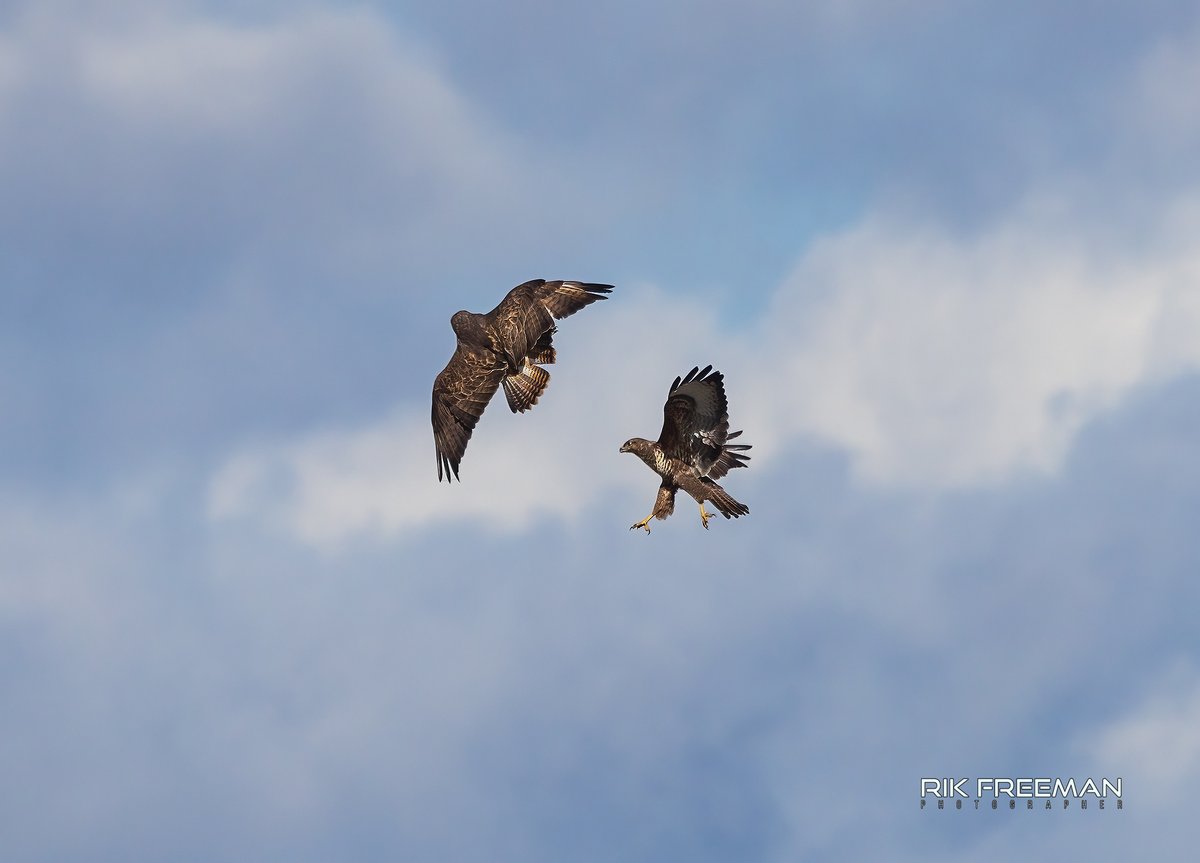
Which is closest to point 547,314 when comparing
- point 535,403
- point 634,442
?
point 535,403

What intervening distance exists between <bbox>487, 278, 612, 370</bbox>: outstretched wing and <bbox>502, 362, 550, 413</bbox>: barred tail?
269mm

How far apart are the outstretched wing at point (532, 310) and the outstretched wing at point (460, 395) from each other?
25.3 inches

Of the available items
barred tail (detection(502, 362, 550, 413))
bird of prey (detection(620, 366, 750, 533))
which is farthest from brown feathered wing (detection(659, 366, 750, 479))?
barred tail (detection(502, 362, 550, 413))

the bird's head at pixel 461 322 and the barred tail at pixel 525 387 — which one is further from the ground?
the bird's head at pixel 461 322

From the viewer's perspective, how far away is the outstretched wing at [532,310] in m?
42.8

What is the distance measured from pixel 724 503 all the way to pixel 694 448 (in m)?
1.35

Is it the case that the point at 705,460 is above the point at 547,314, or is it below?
below

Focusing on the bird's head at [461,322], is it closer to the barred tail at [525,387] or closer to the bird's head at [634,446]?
the barred tail at [525,387]

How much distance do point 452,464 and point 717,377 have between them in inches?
314

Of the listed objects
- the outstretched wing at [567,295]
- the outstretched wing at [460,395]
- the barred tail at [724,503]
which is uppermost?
the outstretched wing at [567,295]

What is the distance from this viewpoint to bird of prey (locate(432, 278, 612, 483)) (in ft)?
139

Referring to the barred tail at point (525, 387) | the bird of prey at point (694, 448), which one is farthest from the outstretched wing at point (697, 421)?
the barred tail at point (525, 387)

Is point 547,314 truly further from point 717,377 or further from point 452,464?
point 717,377

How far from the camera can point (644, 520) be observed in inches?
1526
